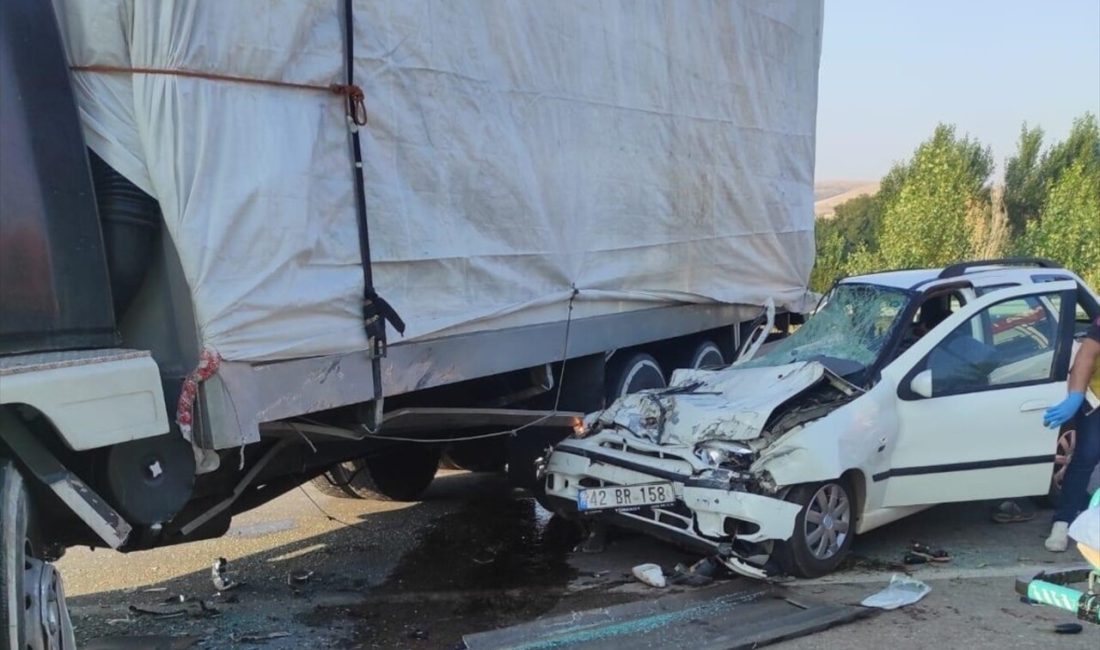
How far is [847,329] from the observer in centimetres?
609

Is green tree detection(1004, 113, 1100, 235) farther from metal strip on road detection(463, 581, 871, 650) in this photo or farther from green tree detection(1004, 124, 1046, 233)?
metal strip on road detection(463, 581, 871, 650)

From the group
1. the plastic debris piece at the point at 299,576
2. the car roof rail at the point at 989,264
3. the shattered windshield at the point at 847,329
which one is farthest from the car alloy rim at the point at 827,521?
the plastic debris piece at the point at 299,576

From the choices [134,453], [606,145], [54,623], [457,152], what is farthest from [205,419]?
[606,145]

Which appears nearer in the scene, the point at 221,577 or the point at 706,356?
the point at 221,577

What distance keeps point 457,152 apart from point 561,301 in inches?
47.9

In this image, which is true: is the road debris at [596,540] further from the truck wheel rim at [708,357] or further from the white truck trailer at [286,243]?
the truck wheel rim at [708,357]

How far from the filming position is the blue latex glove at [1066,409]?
5266 millimetres

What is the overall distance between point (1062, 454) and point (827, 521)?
82.1 inches

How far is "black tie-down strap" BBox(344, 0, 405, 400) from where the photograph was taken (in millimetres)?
3928

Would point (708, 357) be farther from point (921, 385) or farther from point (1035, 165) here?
point (1035, 165)

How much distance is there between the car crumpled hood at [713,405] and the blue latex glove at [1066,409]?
4.40 feet

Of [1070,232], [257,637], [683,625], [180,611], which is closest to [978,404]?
[683,625]

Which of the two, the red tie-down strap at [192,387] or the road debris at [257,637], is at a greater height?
the red tie-down strap at [192,387]

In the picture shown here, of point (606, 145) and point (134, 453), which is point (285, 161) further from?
point (606, 145)
